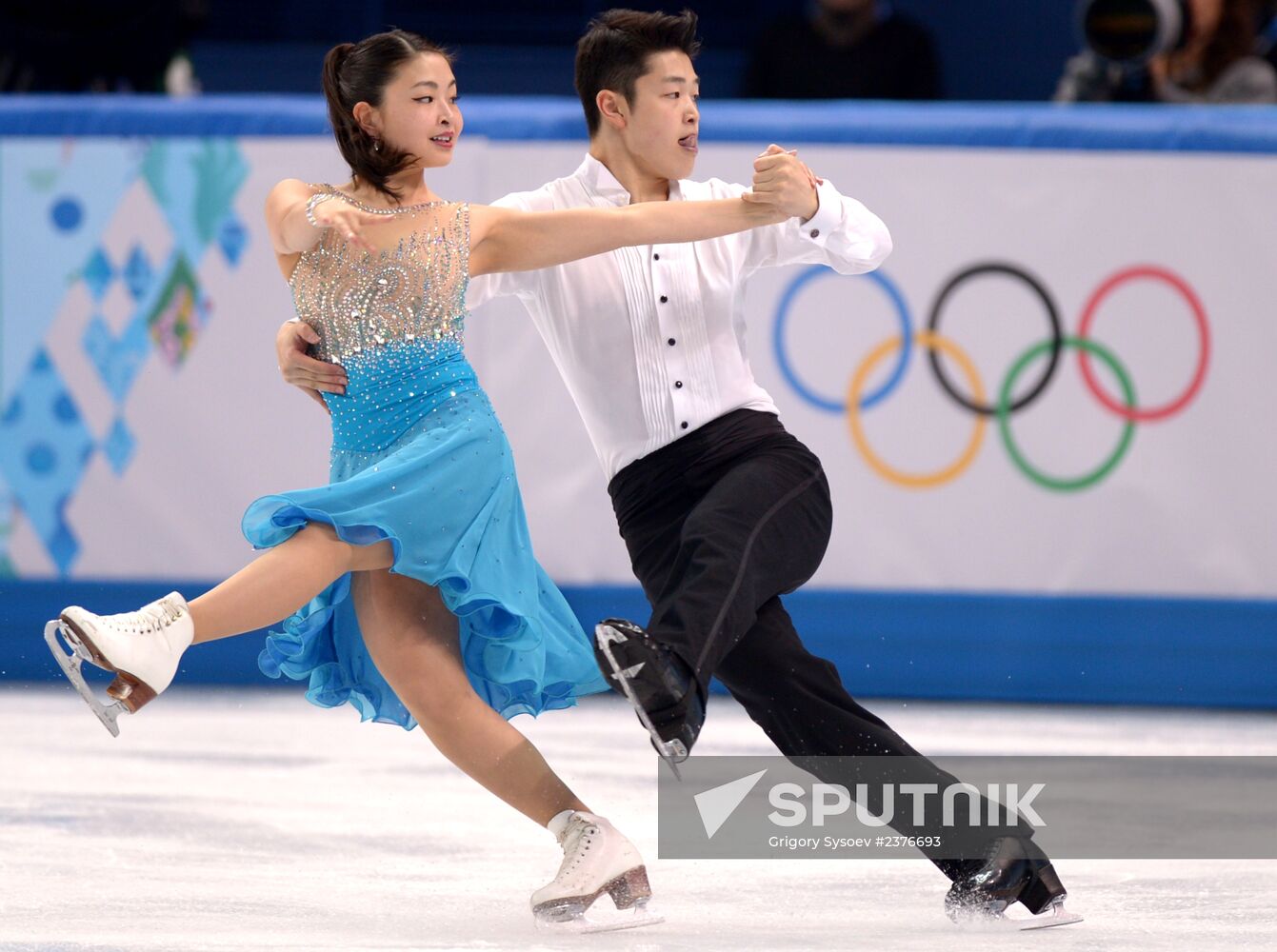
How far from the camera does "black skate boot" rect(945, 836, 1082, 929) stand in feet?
8.91

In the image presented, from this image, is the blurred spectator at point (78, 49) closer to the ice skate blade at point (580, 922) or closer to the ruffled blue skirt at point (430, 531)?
the ruffled blue skirt at point (430, 531)

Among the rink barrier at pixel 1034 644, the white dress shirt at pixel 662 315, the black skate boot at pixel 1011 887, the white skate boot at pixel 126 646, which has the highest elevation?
the white dress shirt at pixel 662 315

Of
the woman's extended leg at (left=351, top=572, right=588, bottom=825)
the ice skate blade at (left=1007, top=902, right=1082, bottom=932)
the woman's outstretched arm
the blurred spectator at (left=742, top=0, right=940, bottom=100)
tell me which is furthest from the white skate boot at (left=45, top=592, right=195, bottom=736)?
the blurred spectator at (left=742, top=0, right=940, bottom=100)

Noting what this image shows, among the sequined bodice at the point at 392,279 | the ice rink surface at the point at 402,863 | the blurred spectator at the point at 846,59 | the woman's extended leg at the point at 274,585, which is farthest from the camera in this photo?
the blurred spectator at the point at 846,59

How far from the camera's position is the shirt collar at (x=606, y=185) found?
3092 mm

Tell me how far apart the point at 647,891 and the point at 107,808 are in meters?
1.42

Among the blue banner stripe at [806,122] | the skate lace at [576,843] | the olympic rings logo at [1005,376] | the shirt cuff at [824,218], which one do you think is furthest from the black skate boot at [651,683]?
the blue banner stripe at [806,122]

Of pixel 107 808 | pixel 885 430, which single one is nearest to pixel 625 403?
pixel 107 808

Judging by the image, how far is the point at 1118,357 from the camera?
206 inches

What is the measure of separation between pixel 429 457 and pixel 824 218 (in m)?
0.73

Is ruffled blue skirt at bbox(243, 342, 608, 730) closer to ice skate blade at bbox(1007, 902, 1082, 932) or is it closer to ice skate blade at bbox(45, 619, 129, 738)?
ice skate blade at bbox(45, 619, 129, 738)

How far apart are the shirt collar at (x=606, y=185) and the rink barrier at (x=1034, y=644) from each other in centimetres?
235

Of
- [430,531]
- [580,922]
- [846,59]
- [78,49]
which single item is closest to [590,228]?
[430,531]

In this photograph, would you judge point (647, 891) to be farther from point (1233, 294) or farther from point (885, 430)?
point (1233, 294)
